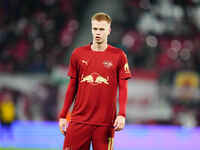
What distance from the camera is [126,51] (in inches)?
627

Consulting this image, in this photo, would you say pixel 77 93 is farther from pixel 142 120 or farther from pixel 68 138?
pixel 142 120

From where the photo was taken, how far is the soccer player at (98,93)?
4.30m

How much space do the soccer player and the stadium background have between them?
31.0ft

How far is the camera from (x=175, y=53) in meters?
16.1

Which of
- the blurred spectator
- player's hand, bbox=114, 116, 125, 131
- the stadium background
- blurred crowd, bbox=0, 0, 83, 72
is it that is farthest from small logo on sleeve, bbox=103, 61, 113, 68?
blurred crowd, bbox=0, 0, 83, 72

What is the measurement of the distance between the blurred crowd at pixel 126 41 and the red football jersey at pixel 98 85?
11.0m

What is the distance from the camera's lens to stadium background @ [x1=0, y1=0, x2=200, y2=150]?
15.3 m

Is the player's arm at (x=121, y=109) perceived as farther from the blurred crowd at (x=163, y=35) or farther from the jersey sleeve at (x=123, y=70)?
the blurred crowd at (x=163, y=35)

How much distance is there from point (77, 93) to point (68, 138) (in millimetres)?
436

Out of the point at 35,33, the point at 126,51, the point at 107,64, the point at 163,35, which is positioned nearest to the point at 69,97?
the point at 107,64

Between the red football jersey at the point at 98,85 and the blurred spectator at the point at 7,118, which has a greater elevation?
the red football jersey at the point at 98,85

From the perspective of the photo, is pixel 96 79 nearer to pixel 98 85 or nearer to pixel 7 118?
pixel 98 85

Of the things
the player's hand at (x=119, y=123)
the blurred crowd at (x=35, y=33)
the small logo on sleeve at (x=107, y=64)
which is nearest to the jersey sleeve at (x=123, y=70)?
the small logo on sleeve at (x=107, y=64)

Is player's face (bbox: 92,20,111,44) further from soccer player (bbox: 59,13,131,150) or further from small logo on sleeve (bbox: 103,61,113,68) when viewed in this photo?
small logo on sleeve (bbox: 103,61,113,68)
